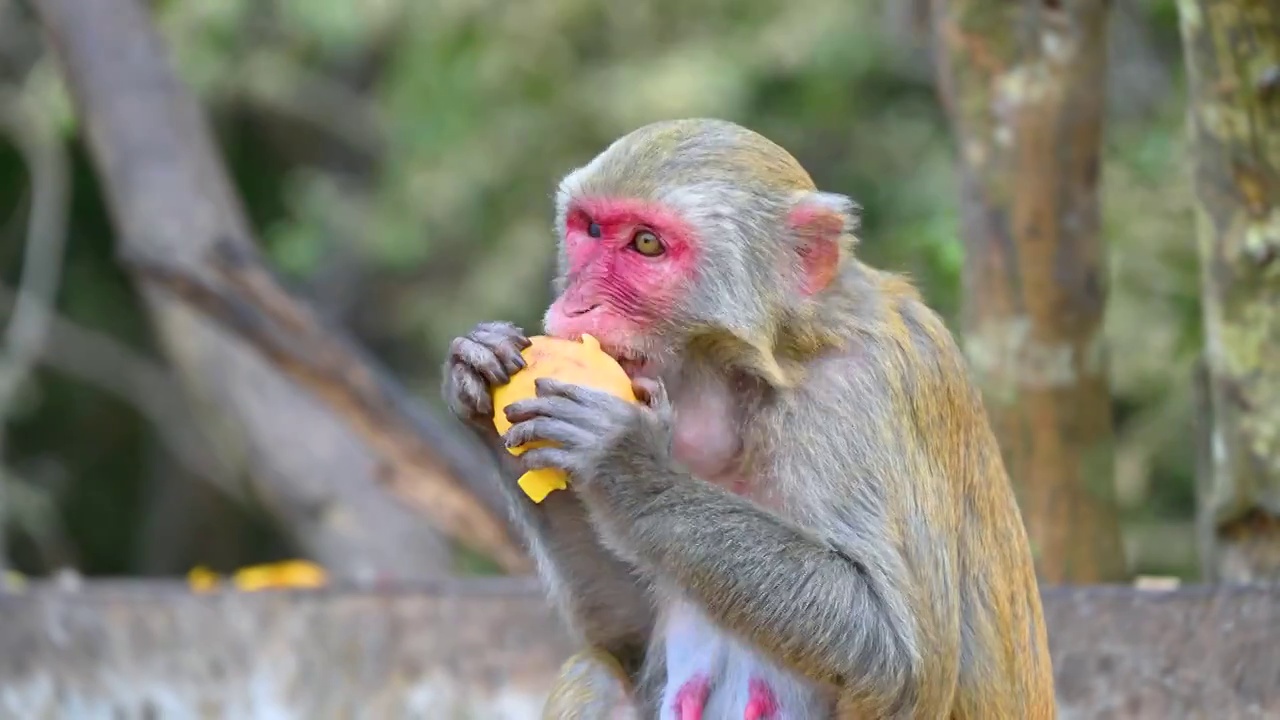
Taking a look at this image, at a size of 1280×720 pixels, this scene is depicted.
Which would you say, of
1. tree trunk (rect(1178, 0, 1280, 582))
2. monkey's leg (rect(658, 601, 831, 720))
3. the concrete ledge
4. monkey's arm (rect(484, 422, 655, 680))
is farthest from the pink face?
tree trunk (rect(1178, 0, 1280, 582))

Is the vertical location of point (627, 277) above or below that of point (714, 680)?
above

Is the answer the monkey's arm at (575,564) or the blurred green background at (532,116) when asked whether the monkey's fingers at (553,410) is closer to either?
the monkey's arm at (575,564)

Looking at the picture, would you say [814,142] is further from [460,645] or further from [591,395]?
[591,395]

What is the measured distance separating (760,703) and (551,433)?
0.88 metres

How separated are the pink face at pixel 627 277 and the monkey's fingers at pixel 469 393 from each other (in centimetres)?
21

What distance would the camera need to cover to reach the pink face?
3.60m

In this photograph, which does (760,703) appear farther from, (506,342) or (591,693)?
(506,342)

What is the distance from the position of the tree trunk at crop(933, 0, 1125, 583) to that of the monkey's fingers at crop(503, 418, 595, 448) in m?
2.25

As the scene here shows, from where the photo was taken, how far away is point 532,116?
10.4 meters

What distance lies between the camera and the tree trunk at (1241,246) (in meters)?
4.57

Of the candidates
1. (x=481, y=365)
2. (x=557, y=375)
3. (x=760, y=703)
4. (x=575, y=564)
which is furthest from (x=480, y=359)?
(x=760, y=703)

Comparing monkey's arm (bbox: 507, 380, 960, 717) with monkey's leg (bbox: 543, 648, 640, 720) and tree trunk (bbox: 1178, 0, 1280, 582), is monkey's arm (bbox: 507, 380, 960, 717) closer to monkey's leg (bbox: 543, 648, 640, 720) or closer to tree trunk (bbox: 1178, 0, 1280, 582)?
monkey's leg (bbox: 543, 648, 640, 720)

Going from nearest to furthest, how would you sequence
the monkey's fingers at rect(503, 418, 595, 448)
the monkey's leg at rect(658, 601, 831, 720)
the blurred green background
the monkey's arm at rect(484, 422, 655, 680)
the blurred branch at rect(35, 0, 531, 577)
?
the monkey's fingers at rect(503, 418, 595, 448)
the monkey's leg at rect(658, 601, 831, 720)
the monkey's arm at rect(484, 422, 655, 680)
the blurred branch at rect(35, 0, 531, 577)
the blurred green background

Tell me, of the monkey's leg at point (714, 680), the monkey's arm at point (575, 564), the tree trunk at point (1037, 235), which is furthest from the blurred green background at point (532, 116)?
the monkey's leg at point (714, 680)
